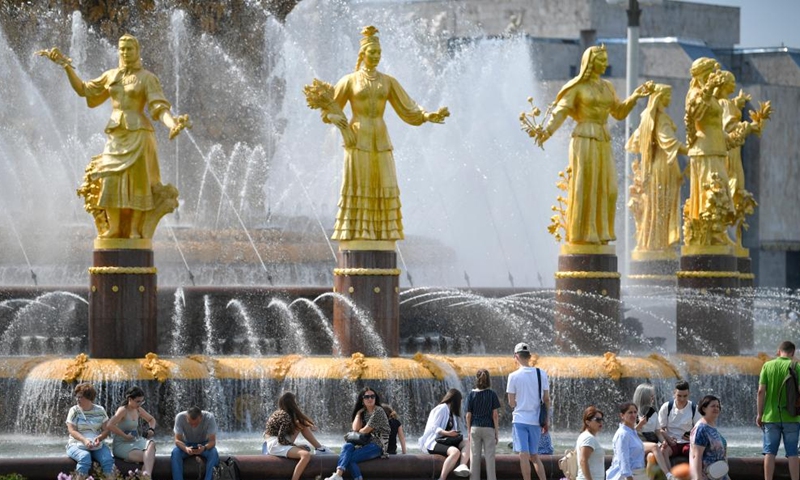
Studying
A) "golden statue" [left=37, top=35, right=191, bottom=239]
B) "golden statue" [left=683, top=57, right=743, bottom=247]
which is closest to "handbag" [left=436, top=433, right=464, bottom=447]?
"golden statue" [left=37, top=35, right=191, bottom=239]

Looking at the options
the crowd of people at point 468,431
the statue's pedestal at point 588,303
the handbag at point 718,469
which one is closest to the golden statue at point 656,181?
the statue's pedestal at point 588,303

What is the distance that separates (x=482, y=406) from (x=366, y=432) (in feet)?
3.66

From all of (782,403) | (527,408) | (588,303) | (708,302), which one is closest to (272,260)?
(588,303)

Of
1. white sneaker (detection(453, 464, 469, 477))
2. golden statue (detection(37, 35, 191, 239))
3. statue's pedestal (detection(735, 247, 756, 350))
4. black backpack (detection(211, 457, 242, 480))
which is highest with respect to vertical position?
golden statue (detection(37, 35, 191, 239))

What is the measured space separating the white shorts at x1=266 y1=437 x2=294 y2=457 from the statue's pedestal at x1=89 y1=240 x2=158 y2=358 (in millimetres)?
4337

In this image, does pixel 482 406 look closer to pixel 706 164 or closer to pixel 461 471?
pixel 461 471

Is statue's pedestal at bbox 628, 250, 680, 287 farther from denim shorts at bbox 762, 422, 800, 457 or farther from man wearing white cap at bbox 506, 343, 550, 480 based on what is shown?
man wearing white cap at bbox 506, 343, 550, 480

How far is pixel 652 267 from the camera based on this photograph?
31.2 m

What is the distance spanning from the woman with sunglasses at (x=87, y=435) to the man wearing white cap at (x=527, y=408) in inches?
148

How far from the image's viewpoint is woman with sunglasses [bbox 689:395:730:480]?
1559 cm

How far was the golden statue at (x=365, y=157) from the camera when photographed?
21.5 m

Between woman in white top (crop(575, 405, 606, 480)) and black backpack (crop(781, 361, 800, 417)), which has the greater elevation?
black backpack (crop(781, 361, 800, 417))

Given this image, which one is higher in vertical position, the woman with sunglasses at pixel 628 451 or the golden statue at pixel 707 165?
the golden statue at pixel 707 165

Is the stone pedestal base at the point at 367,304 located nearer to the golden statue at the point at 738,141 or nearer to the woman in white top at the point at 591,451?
the woman in white top at the point at 591,451
